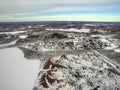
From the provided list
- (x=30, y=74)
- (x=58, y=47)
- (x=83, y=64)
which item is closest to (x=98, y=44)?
(x=58, y=47)

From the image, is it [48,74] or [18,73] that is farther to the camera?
[18,73]

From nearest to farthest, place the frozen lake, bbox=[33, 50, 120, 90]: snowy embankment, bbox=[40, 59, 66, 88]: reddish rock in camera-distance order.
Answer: bbox=[33, 50, 120, 90]: snowy embankment → the frozen lake → bbox=[40, 59, 66, 88]: reddish rock

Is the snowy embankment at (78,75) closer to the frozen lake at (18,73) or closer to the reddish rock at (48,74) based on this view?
the reddish rock at (48,74)

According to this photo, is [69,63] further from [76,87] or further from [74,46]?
[74,46]

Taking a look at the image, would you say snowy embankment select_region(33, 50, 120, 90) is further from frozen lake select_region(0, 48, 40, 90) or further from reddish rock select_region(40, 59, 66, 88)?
frozen lake select_region(0, 48, 40, 90)

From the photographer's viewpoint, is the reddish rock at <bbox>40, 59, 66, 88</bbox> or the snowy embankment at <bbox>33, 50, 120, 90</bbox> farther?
the reddish rock at <bbox>40, 59, 66, 88</bbox>

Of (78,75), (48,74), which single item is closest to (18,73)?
(48,74)

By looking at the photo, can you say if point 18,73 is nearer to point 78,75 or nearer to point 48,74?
point 48,74

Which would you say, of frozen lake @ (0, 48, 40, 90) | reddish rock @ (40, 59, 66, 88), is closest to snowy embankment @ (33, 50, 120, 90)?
reddish rock @ (40, 59, 66, 88)
